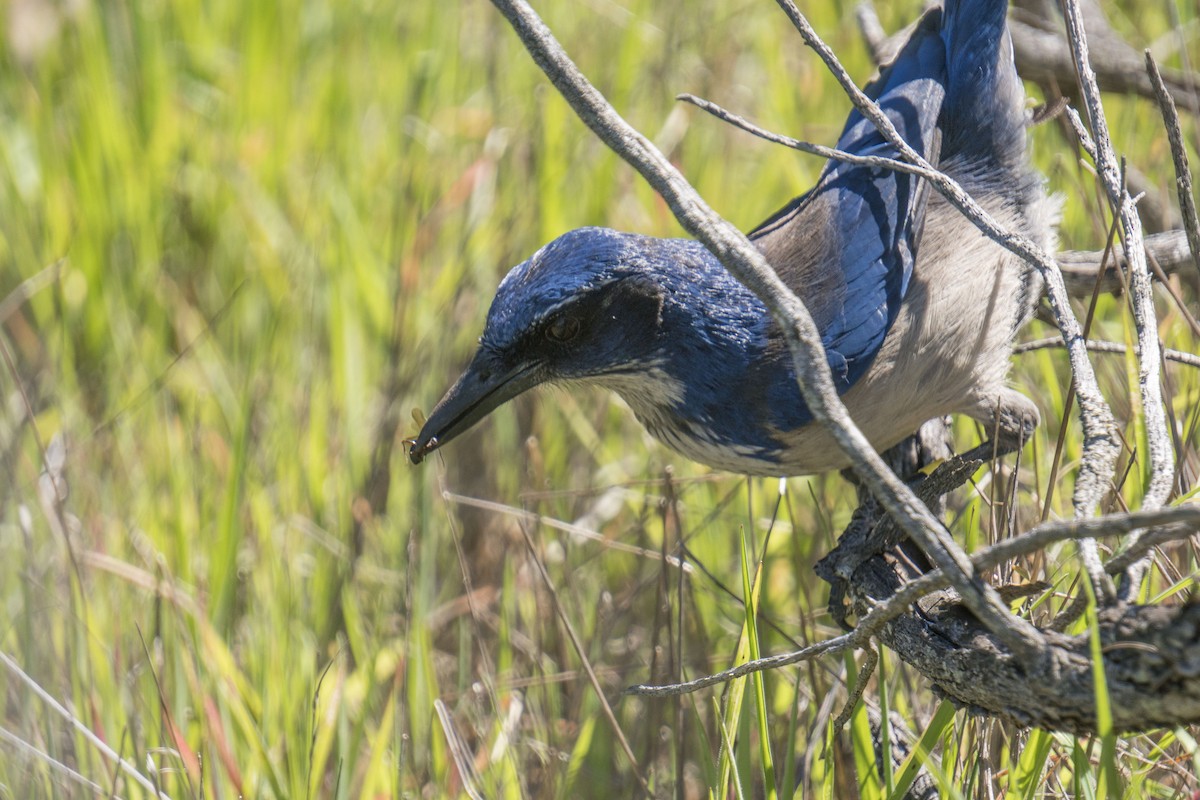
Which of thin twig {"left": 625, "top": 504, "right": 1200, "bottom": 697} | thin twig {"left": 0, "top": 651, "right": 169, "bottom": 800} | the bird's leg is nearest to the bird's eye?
the bird's leg

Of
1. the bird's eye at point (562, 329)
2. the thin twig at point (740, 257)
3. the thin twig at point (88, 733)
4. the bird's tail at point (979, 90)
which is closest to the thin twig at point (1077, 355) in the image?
the thin twig at point (740, 257)

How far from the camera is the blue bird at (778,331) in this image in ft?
10.2

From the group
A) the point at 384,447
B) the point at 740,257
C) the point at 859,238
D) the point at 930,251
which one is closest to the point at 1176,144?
the point at 740,257

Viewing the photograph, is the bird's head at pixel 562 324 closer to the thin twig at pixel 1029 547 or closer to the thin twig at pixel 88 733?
the thin twig at pixel 88 733

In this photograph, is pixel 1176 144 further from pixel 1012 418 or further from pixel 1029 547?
pixel 1012 418

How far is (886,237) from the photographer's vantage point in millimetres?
3324

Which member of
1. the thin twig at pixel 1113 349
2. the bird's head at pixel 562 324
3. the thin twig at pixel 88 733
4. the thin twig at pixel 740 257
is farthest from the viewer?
the bird's head at pixel 562 324

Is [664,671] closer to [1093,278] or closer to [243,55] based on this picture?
[1093,278]

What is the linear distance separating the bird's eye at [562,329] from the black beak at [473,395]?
83 millimetres

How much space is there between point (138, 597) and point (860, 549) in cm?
230

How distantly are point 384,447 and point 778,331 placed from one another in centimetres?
143

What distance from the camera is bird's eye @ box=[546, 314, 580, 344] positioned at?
3.12m

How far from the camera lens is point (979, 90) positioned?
3631 millimetres

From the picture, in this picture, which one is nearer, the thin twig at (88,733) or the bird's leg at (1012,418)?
the thin twig at (88,733)
